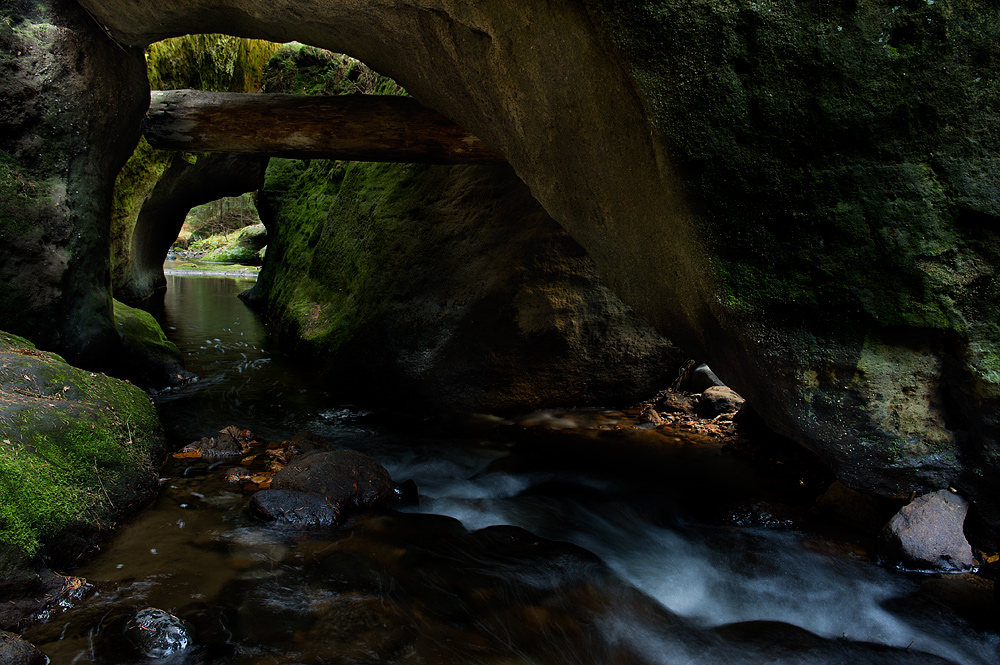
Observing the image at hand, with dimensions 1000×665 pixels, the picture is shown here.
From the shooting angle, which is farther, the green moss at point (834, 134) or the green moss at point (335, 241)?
the green moss at point (335, 241)

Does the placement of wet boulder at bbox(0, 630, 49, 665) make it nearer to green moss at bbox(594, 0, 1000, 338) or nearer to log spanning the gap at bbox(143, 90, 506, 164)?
Result: green moss at bbox(594, 0, 1000, 338)

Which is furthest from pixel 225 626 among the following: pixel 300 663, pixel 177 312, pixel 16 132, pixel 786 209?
pixel 177 312

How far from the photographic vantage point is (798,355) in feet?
8.07

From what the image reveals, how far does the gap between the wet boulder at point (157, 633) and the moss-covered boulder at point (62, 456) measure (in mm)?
510

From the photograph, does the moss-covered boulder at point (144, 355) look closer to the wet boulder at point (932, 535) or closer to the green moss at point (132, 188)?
the green moss at point (132, 188)

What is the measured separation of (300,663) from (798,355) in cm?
229

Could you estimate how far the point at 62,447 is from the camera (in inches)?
108

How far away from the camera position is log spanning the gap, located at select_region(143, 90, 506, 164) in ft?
14.4

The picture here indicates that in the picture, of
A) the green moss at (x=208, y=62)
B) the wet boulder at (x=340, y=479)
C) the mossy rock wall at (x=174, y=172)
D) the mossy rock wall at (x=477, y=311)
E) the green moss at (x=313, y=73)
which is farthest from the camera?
the mossy rock wall at (x=174, y=172)

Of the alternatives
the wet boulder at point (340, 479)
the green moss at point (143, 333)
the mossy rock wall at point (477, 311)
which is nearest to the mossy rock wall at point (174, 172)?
the green moss at point (143, 333)

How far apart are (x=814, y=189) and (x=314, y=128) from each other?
12.4ft

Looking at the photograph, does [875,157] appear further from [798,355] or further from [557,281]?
[557,281]

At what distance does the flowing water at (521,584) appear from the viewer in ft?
7.36

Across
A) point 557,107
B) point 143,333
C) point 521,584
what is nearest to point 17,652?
point 521,584
